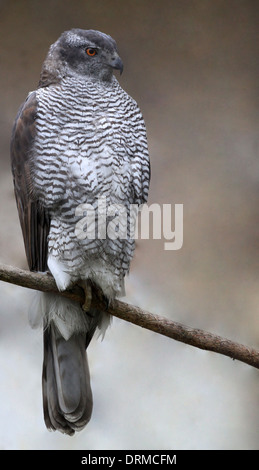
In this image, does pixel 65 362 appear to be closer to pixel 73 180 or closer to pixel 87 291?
pixel 87 291

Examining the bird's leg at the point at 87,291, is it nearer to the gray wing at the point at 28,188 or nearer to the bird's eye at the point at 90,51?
the gray wing at the point at 28,188

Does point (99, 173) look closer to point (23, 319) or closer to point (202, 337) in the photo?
point (202, 337)

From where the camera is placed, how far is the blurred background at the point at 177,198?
8.36ft

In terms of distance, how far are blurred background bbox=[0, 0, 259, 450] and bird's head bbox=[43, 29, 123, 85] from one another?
502mm

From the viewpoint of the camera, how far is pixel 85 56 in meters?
2.09

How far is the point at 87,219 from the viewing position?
197cm

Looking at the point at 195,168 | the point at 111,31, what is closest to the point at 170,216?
the point at 195,168

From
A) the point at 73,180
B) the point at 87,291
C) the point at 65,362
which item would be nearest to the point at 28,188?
the point at 73,180

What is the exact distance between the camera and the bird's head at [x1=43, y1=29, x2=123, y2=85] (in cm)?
207

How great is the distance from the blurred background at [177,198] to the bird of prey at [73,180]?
1.37 feet

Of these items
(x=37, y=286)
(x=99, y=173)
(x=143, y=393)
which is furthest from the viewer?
(x=143, y=393)

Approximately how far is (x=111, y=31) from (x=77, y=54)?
56 cm

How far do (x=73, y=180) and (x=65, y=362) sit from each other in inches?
27.4

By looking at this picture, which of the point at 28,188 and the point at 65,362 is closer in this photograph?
the point at 28,188
